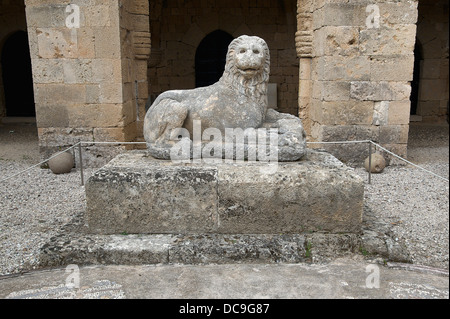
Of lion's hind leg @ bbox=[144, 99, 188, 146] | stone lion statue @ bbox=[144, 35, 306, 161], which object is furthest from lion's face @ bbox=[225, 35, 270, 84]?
lion's hind leg @ bbox=[144, 99, 188, 146]

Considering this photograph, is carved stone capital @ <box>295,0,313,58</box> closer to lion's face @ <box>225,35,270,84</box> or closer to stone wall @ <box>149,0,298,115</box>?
lion's face @ <box>225,35,270,84</box>

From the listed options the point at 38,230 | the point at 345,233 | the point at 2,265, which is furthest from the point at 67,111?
the point at 345,233

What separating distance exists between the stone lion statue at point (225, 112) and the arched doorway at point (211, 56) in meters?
→ 6.71

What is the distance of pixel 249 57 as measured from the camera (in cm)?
348

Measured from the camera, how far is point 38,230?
3869 millimetres

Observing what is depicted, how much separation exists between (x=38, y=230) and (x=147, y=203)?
1.31 meters

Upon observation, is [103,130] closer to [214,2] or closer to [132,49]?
[132,49]

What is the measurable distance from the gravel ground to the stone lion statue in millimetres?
1090

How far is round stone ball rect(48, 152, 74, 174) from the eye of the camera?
18.6ft

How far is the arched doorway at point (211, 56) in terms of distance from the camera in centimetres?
1027

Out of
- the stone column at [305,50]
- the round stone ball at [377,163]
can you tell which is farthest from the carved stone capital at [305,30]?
the round stone ball at [377,163]

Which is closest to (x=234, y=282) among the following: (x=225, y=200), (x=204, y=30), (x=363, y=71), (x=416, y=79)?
(x=225, y=200)

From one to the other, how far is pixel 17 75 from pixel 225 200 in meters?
9.26

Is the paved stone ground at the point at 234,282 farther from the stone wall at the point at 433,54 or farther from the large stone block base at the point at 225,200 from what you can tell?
the stone wall at the point at 433,54
